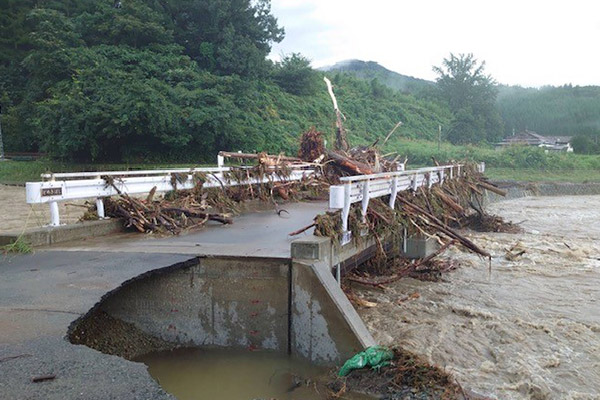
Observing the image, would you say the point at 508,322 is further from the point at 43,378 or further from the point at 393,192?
the point at 43,378

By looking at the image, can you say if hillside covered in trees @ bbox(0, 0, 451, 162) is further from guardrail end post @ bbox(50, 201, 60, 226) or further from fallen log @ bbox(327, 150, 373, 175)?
guardrail end post @ bbox(50, 201, 60, 226)

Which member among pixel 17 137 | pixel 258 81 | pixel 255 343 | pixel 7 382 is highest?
pixel 258 81

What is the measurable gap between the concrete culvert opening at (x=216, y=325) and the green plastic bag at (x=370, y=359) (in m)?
0.36

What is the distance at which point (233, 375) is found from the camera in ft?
16.4

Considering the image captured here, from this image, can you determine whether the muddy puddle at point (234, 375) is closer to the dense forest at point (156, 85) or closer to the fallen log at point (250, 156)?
the fallen log at point (250, 156)

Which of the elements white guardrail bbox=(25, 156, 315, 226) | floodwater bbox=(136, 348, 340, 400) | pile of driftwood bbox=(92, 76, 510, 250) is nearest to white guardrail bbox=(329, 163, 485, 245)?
pile of driftwood bbox=(92, 76, 510, 250)

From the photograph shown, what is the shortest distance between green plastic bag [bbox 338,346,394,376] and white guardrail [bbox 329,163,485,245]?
7.63 ft

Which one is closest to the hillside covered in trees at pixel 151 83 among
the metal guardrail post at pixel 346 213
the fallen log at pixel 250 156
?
the fallen log at pixel 250 156

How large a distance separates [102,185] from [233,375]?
449 centimetres

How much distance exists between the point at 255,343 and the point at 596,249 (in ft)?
39.9

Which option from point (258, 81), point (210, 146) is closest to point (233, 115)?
point (210, 146)

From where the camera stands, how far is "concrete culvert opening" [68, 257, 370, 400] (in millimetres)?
5055

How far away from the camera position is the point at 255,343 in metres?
5.42

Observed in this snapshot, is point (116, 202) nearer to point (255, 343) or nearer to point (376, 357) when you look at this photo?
point (255, 343)
